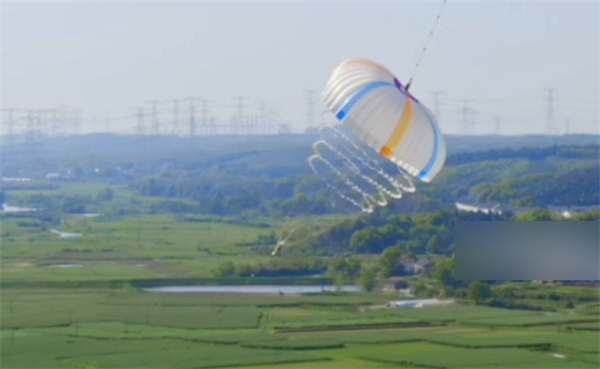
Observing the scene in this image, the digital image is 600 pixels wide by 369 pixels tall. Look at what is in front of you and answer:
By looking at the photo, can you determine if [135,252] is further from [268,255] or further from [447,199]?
[447,199]

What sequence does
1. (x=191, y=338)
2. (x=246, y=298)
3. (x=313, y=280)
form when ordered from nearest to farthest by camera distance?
(x=191, y=338) → (x=246, y=298) → (x=313, y=280)

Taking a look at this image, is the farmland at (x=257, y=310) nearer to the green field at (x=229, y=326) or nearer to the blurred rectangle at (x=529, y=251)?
the green field at (x=229, y=326)

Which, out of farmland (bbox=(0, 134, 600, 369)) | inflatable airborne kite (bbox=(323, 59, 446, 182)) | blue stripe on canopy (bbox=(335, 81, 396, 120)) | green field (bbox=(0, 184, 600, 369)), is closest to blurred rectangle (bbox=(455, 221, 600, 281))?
inflatable airborne kite (bbox=(323, 59, 446, 182))

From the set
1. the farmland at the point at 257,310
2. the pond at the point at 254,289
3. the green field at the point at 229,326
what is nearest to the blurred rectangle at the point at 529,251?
the farmland at the point at 257,310

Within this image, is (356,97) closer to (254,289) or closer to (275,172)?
(254,289)

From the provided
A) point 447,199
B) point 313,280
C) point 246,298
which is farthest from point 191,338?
point 447,199

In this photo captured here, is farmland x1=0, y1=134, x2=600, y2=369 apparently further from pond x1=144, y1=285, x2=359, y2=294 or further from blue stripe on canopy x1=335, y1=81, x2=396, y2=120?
blue stripe on canopy x1=335, y1=81, x2=396, y2=120
